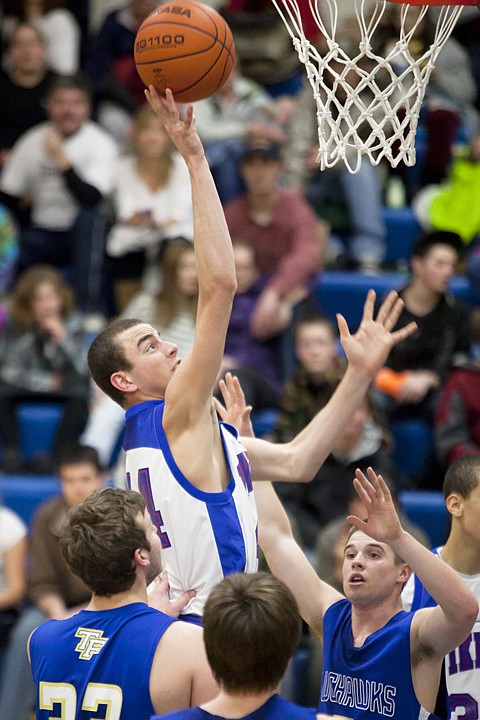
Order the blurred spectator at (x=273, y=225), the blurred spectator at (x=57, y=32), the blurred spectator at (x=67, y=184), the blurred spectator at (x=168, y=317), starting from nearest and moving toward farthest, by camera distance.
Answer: the blurred spectator at (x=168, y=317) → the blurred spectator at (x=273, y=225) → the blurred spectator at (x=67, y=184) → the blurred spectator at (x=57, y=32)

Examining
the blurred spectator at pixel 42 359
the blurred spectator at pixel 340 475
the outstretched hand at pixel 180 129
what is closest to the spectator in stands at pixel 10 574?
the blurred spectator at pixel 42 359

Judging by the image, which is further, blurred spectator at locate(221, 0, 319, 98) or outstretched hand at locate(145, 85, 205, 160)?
blurred spectator at locate(221, 0, 319, 98)

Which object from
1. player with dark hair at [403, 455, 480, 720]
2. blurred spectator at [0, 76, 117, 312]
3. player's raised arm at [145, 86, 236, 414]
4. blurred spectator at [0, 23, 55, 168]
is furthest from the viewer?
blurred spectator at [0, 23, 55, 168]

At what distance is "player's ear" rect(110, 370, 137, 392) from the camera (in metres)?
4.24

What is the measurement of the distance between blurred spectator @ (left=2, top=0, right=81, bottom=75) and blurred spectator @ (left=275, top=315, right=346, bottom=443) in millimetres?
3955

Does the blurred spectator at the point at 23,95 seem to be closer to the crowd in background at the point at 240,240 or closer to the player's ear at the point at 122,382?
the crowd in background at the point at 240,240

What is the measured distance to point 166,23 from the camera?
4.30 metres

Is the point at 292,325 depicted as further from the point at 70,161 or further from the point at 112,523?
the point at 112,523

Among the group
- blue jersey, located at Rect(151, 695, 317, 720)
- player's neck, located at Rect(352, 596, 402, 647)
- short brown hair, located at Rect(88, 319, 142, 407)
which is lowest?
player's neck, located at Rect(352, 596, 402, 647)

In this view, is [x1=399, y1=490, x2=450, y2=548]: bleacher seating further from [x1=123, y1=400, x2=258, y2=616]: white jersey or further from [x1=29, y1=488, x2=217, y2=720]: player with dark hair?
[x1=29, y1=488, x2=217, y2=720]: player with dark hair

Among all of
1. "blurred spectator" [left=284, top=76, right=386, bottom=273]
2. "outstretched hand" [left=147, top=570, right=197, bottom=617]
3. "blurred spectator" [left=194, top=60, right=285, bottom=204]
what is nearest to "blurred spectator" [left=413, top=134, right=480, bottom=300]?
"blurred spectator" [left=284, top=76, right=386, bottom=273]

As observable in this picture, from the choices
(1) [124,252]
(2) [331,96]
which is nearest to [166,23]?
→ (2) [331,96]

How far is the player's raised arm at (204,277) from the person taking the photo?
3.86 meters

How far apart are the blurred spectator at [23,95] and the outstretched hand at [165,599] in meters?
6.37
